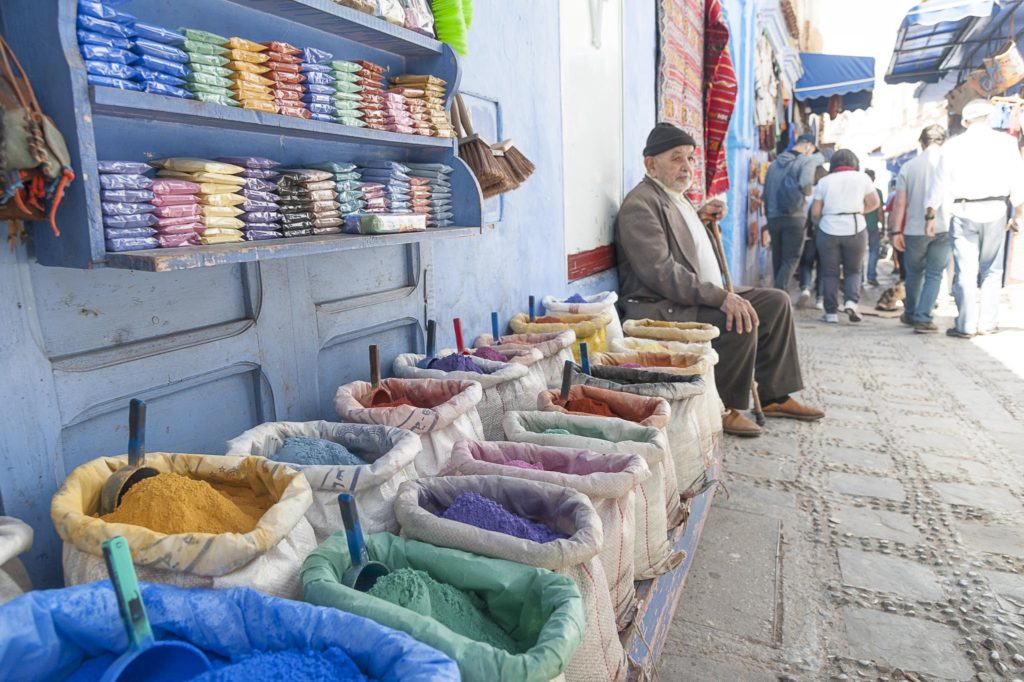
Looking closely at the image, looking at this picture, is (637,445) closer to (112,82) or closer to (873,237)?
(112,82)

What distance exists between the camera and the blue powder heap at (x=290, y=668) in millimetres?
776

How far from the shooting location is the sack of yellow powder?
0.92m

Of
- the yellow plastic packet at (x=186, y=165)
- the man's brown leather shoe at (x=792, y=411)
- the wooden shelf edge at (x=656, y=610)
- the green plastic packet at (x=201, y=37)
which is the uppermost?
the green plastic packet at (x=201, y=37)

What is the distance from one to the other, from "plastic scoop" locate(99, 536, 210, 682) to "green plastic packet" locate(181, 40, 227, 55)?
855mm


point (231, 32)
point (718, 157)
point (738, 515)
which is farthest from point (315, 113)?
point (718, 157)

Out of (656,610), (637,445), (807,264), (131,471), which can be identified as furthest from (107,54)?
(807,264)

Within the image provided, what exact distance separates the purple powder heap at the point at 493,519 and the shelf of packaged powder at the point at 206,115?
81 cm

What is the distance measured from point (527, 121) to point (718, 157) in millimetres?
3822

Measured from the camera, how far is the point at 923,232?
6.12 metres

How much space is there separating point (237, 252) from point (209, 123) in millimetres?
365

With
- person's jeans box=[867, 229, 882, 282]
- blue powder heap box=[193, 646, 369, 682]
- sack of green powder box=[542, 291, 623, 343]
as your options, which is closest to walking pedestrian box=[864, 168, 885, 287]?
person's jeans box=[867, 229, 882, 282]

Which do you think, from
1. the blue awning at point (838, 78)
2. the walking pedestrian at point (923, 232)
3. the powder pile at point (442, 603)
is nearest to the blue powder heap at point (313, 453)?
the powder pile at point (442, 603)

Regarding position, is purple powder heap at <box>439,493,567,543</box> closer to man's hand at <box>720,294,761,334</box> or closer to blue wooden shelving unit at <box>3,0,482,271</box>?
blue wooden shelving unit at <box>3,0,482,271</box>

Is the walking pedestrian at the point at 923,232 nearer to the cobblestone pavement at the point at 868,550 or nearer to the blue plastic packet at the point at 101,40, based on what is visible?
the cobblestone pavement at the point at 868,550
